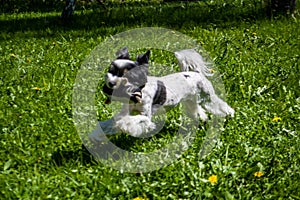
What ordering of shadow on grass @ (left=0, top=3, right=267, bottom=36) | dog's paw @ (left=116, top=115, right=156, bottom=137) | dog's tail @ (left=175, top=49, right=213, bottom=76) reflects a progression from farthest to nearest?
shadow on grass @ (left=0, top=3, right=267, bottom=36) → dog's tail @ (left=175, top=49, right=213, bottom=76) → dog's paw @ (left=116, top=115, right=156, bottom=137)

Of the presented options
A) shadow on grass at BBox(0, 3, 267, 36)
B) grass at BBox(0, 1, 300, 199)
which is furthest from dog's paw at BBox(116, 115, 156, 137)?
shadow on grass at BBox(0, 3, 267, 36)

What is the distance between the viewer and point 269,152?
4.10m

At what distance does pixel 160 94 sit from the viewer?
4172mm

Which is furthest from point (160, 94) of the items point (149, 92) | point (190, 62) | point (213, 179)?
point (213, 179)

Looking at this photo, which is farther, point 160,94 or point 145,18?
point 145,18

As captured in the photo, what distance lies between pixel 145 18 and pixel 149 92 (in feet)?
19.8

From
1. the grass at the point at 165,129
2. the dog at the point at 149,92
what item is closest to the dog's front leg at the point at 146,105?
the dog at the point at 149,92

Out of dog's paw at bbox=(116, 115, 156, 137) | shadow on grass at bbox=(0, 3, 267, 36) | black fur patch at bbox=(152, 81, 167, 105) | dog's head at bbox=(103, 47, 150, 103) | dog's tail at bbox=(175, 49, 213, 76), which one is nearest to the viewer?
dog's head at bbox=(103, 47, 150, 103)

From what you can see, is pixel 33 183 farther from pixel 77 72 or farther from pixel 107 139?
pixel 77 72

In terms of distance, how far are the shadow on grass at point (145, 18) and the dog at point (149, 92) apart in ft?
14.1

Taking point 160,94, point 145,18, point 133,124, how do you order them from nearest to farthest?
point 133,124, point 160,94, point 145,18

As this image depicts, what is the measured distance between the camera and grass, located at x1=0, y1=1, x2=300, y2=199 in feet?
11.8

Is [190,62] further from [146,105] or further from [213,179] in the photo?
[213,179]

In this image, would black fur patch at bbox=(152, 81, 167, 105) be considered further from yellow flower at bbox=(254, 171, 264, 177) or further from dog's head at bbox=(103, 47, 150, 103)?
yellow flower at bbox=(254, 171, 264, 177)
